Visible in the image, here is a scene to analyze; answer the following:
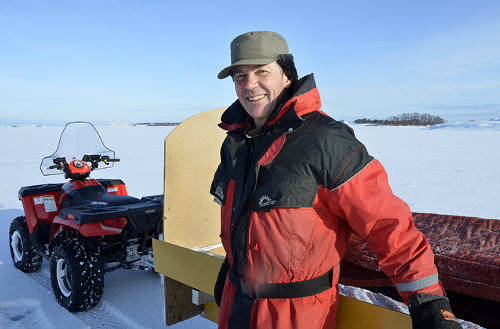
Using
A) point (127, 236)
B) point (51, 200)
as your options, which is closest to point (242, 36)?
point (127, 236)

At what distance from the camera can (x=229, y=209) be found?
138 cm

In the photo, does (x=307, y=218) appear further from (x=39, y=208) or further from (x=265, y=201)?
(x=39, y=208)

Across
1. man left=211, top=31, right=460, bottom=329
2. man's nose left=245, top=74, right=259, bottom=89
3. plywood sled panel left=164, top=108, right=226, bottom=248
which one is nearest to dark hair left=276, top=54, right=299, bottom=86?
man left=211, top=31, right=460, bottom=329

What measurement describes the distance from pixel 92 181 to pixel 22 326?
1.58m

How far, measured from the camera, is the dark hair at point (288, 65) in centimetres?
137

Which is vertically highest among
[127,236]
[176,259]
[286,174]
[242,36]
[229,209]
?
[242,36]

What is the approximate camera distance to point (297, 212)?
1.16 metres

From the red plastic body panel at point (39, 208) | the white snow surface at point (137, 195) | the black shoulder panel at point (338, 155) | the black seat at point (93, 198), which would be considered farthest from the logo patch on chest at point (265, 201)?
the red plastic body panel at point (39, 208)

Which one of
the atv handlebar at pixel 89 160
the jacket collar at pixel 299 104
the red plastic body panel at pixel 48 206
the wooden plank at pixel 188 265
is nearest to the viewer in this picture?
the jacket collar at pixel 299 104

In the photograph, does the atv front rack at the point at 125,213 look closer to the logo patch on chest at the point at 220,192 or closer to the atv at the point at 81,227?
the atv at the point at 81,227

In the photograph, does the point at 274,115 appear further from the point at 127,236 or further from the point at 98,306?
the point at 98,306

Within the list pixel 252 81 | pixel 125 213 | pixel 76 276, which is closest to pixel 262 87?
pixel 252 81

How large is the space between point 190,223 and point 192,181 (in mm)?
303

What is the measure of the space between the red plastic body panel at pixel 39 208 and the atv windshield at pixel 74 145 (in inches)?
11.0
